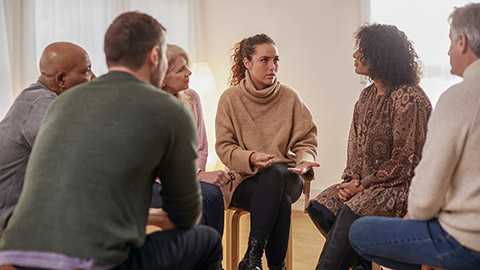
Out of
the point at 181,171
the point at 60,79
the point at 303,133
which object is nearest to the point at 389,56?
the point at 303,133

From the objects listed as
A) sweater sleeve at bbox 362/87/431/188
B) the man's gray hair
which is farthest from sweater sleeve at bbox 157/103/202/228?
sweater sleeve at bbox 362/87/431/188

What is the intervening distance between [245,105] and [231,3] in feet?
7.01

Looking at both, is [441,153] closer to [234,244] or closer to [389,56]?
[389,56]

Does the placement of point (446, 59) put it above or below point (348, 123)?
above

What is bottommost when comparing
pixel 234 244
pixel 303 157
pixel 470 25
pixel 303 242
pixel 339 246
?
pixel 303 242

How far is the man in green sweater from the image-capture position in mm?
1254

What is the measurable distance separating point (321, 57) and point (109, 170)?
3187mm

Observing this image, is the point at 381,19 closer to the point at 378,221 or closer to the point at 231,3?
the point at 231,3

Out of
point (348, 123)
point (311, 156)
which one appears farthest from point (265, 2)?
point (311, 156)

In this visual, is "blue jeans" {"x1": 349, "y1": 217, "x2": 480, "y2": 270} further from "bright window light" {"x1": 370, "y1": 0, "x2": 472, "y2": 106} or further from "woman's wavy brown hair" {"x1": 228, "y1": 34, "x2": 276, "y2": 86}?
"bright window light" {"x1": 370, "y1": 0, "x2": 472, "y2": 106}

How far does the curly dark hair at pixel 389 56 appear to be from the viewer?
7.57 ft

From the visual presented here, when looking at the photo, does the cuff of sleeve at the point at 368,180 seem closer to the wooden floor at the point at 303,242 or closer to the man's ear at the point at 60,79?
the wooden floor at the point at 303,242

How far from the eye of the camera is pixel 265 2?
449 cm

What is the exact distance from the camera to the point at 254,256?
Result: 2.36 meters
